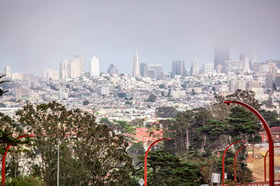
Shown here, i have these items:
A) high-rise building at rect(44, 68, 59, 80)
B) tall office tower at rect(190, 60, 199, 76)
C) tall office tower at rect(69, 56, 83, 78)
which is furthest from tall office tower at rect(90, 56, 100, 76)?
tall office tower at rect(190, 60, 199, 76)

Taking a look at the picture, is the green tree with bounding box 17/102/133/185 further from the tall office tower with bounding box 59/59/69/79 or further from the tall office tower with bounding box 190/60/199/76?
the tall office tower with bounding box 190/60/199/76

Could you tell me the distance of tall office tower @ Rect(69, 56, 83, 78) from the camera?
190 metres

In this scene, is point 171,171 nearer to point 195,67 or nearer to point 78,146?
point 78,146

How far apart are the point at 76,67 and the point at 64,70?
7.28m

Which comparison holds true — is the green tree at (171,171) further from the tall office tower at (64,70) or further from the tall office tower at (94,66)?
the tall office tower at (94,66)

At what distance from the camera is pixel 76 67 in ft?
636

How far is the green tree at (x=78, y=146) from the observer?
20.2 meters

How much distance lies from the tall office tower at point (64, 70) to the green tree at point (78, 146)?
16302cm

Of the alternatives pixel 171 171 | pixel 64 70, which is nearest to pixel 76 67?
pixel 64 70

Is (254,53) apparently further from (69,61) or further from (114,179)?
(114,179)

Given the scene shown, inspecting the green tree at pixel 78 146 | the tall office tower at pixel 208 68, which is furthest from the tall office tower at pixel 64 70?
the green tree at pixel 78 146

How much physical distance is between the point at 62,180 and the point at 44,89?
138 m

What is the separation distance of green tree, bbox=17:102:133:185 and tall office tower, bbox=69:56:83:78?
16841cm

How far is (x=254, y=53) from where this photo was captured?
187 meters
